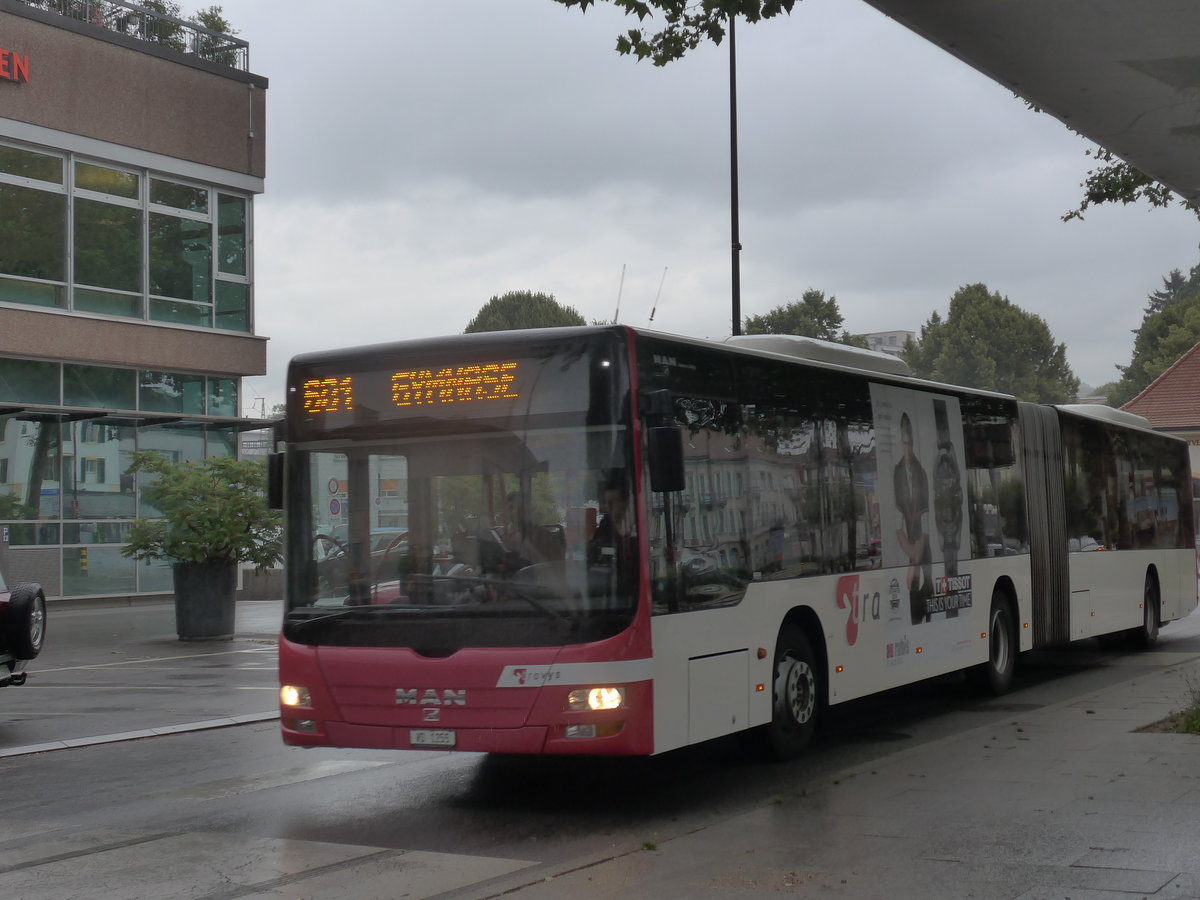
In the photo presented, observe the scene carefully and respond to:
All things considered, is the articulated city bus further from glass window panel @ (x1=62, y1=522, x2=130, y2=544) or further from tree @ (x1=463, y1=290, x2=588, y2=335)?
tree @ (x1=463, y1=290, x2=588, y2=335)

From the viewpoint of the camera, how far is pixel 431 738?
8445 millimetres

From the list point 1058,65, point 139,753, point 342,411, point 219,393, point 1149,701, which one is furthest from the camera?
point 219,393

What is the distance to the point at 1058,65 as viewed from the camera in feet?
25.7

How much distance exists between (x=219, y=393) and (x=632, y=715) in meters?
25.3

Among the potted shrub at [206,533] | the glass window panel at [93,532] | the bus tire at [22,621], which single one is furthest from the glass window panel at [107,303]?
the bus tire at [22,621]

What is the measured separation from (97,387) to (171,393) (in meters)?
1.83

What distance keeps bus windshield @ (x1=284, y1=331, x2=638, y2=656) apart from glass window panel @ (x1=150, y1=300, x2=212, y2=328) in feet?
75.3

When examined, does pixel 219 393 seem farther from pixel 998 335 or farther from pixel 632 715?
pixel 998 335

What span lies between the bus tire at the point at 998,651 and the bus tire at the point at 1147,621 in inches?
224

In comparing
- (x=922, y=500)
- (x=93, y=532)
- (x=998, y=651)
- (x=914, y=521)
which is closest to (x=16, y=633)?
(x=914, y=521)

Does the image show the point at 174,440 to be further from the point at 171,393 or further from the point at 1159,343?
the point at 1159,343

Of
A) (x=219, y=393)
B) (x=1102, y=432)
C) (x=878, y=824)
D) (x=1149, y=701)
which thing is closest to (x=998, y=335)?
(x=219, y=393)

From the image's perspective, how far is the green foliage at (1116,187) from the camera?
19.0m

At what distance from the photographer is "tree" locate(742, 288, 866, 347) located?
82938mm
